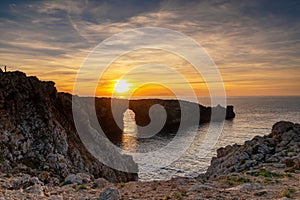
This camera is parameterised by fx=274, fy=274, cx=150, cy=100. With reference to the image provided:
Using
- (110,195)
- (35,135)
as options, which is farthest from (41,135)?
(110,195)

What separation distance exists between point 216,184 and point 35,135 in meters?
23.0

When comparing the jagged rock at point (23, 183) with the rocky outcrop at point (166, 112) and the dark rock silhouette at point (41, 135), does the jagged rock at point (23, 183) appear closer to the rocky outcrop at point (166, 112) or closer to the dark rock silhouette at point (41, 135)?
the dark rock silhouette at point (41, 135)

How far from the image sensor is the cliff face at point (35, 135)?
93.1 feet

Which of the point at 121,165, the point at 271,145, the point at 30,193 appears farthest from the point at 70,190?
the point at 121,165

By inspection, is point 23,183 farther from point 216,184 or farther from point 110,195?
point 216,184

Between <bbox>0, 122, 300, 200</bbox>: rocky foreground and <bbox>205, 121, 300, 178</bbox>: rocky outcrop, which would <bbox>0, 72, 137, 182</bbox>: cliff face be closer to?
<bbox>0, 122, 300, 200</bbox>: rocky foreground

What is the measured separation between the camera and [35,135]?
32531mm

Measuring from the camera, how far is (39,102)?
36219mm

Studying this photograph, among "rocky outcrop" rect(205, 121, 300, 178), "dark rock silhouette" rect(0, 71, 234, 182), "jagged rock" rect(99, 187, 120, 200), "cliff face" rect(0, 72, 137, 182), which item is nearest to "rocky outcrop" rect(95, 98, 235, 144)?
"dark rock silhouette" rect(0, 71, 234, 182)

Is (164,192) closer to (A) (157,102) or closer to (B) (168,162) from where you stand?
(B) (168,162)

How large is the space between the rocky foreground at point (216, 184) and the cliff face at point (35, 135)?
5.72 meters

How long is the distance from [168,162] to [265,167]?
40.7 meters

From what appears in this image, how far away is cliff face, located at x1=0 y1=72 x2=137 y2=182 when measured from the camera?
28375mm

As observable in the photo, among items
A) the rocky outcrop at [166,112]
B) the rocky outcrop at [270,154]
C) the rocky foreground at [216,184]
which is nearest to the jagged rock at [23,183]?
the rocky foreground at [216,184]
